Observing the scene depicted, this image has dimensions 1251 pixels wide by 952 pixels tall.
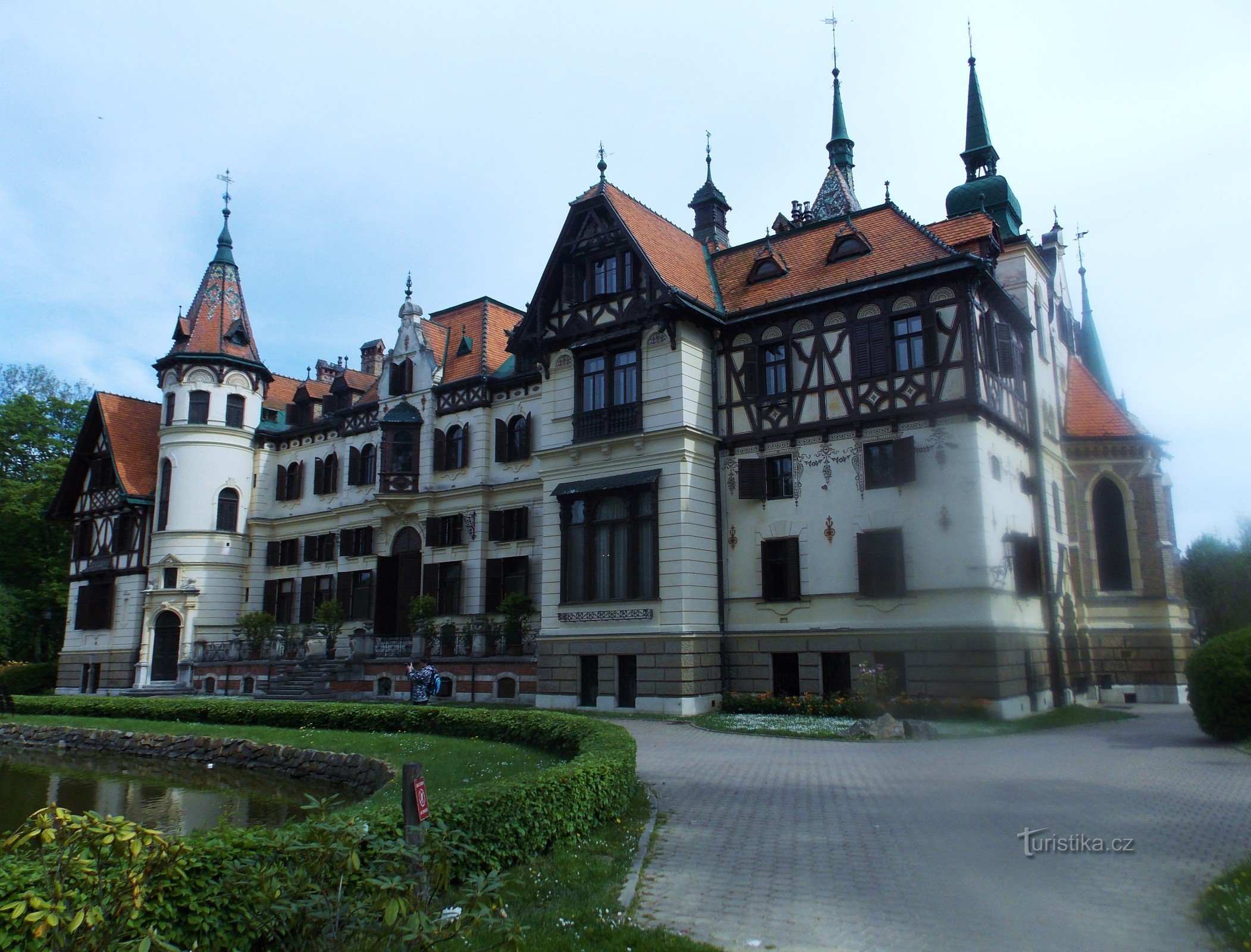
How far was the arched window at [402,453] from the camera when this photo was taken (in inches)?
1443

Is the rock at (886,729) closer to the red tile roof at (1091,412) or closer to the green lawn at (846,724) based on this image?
the green lawn at (846,724)

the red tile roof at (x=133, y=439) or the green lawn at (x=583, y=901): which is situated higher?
the red tile roof at (x=133, y=439)

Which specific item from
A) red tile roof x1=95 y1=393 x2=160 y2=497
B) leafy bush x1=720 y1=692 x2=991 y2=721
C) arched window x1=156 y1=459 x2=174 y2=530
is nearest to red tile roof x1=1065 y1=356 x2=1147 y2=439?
leafy bush x1=720 y1=692 x2=991 y2=721

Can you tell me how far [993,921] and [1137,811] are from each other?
487cm

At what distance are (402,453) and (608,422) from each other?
529 inches

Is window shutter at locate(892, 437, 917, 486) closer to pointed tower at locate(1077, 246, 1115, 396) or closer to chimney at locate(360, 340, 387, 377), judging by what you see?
pointed tower at locate(1077, 246, 1115, 396)

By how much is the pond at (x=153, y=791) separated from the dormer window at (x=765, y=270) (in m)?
17.8

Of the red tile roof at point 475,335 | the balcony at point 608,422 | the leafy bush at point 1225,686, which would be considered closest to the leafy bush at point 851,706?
the leafy bush at point 1225,686

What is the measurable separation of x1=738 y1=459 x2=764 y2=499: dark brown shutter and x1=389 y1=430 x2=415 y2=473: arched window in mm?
16173

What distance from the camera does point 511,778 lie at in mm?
10742

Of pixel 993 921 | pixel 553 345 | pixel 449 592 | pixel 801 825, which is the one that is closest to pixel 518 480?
pixel 449 592

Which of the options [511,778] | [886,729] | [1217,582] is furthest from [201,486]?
[1217,582]

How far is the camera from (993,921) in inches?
286

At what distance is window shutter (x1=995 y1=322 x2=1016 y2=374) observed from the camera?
23.9 m
